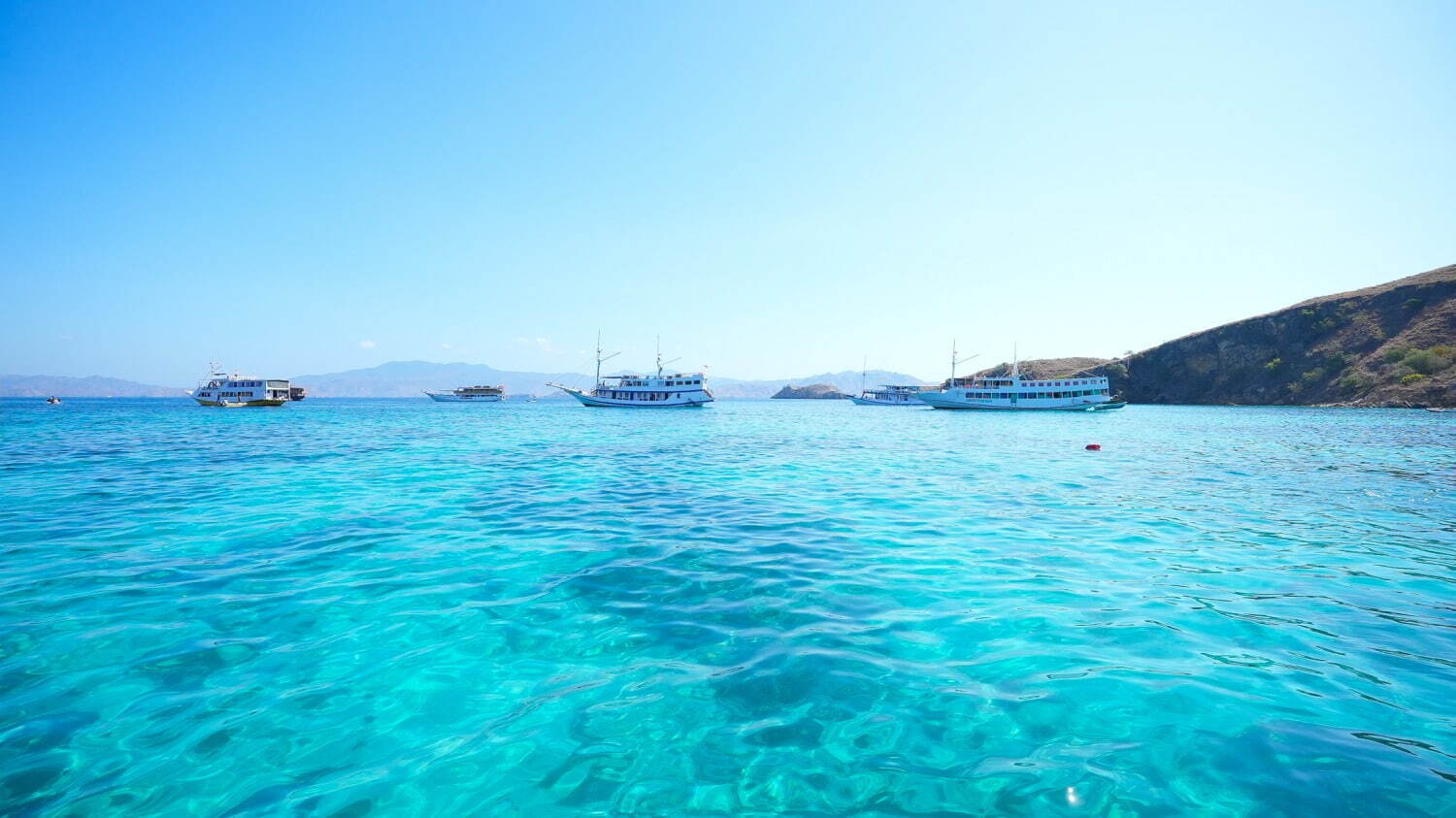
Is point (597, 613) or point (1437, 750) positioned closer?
point (1437, 750)

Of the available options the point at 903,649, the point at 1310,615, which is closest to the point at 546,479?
the point at 903,649

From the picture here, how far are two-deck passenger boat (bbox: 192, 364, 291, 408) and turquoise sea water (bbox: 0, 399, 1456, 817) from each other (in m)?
89.7

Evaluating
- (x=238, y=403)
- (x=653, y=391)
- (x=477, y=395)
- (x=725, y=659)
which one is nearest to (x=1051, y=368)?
(x=653, y=391)

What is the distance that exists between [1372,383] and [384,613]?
385ft

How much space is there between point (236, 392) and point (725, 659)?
352 feet

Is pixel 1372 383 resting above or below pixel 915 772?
above

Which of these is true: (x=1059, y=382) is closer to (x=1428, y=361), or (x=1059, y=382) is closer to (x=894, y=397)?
(x=894, y=397)

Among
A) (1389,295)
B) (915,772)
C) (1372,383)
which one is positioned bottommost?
(915,772)

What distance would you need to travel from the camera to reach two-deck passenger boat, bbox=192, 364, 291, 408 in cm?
8219

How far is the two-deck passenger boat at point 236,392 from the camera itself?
82.2 m

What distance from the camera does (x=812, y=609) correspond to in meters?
Answer: 6.68

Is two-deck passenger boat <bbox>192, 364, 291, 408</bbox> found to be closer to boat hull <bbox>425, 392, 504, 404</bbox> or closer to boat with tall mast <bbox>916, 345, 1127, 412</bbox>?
boat hull <bbox>425, 392, 504, 404</bbox>

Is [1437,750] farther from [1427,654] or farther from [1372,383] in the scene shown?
[1372,383]

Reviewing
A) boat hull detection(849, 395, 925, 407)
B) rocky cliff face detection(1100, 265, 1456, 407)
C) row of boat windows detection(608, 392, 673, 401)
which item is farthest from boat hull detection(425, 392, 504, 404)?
rocky cliff face detection(1100, 265, 1456, 407)
